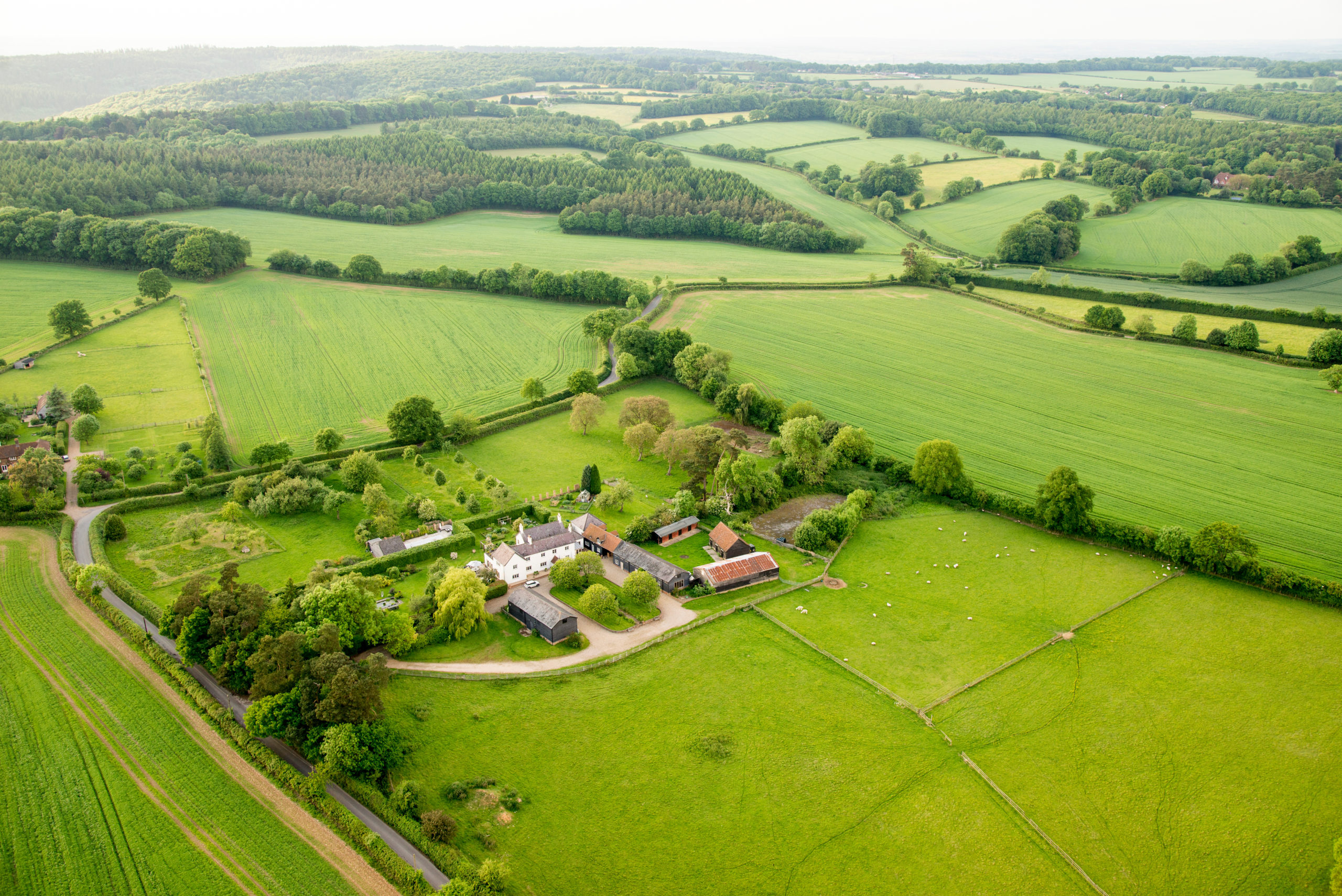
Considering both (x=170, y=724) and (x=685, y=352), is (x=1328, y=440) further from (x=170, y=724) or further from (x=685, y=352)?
(x=170, y=724)

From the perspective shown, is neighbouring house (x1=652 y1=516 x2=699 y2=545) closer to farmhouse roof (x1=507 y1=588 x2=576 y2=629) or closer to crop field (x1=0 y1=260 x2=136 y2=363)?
farmhouse roof (x1=507 y1=588 x2=576 y2=629)

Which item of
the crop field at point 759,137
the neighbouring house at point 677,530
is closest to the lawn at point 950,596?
the neighbouring house at point 677,530

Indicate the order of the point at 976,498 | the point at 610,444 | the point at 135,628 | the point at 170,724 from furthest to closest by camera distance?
the point at 610,444 → the point at 976,498 → the point at 135,628 → the point at 170,724

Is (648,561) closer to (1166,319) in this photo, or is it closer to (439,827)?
(439,827)

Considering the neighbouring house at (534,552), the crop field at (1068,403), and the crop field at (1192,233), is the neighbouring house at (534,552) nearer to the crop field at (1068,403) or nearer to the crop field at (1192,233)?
the crop field at (1068,403)

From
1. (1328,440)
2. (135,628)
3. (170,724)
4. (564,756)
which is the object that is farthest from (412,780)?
(1328,440)

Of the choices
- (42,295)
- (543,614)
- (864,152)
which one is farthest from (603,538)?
(864,152)
